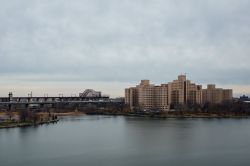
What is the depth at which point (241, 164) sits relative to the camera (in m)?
4.38

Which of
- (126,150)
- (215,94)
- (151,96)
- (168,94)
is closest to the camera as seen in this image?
(126,150)

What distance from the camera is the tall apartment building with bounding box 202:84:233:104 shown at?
19719mm

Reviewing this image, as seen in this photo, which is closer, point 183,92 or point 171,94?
point 183,92

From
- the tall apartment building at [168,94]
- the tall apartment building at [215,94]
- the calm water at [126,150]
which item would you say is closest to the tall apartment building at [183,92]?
the tall apartment building at [168,94]

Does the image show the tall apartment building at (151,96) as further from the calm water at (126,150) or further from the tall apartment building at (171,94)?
the calm water at (126,150)

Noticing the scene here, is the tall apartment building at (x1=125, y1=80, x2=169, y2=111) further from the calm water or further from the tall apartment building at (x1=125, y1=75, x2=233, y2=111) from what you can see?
the calm water

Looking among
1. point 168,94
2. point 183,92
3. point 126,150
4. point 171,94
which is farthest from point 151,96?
point 126,150

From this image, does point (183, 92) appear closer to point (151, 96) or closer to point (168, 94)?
point (168, 94)

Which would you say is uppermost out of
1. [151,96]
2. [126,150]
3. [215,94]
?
[215,94]

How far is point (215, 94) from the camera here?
2003 cm

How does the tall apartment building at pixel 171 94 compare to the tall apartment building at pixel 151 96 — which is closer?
the tall apartment building at pixel 171 94

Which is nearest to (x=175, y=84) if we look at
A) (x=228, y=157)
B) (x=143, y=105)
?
(x=143, y=105)

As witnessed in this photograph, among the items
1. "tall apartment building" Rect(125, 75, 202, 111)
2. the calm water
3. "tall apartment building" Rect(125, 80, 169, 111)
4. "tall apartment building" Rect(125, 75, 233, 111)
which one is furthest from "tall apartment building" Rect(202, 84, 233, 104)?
the calm water

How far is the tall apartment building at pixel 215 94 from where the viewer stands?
64.7ft
